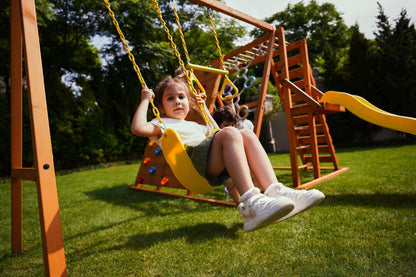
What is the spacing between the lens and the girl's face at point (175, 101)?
2.14 metres

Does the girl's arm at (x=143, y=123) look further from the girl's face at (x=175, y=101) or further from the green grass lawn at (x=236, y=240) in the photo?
the green grass lawn at (x=236, y=240)

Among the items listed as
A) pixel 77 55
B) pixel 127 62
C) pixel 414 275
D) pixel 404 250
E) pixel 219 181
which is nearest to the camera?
pixel 414 275

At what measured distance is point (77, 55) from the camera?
12047mm

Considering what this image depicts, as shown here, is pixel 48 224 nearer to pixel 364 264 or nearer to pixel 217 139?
pixel 217 139

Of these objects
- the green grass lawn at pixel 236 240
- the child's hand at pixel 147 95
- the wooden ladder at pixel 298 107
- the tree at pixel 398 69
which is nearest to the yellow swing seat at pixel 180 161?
the child's hand at pixel 147 95

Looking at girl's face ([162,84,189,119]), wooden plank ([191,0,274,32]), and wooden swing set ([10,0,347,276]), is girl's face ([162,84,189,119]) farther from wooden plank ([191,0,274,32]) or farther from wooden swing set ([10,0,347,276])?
wooden plank ([191,0,274,32])

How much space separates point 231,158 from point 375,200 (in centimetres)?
214

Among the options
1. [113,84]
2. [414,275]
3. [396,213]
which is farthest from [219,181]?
[113,84]

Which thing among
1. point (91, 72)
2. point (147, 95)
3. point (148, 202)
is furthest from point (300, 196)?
point (91, 72)

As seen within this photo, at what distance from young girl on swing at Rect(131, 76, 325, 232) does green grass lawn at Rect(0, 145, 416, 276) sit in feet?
1.60

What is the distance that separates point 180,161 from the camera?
1.70 m

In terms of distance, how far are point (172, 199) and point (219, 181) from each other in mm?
2396

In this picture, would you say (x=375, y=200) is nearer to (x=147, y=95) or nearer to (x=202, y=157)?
(x=202, y=157)

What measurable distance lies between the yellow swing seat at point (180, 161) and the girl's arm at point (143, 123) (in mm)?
208
